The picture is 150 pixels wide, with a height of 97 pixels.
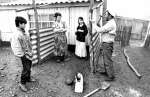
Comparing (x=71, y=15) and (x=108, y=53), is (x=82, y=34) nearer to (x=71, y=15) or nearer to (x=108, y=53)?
(x=71, y=15)

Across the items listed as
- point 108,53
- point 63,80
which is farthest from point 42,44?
point 108,53

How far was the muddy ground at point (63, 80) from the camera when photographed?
4.01 meters

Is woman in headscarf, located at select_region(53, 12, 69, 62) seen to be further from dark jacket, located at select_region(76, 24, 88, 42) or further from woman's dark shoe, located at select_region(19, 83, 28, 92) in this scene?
woman's dark shoe, located at select_region(19, 83, 28, 92)

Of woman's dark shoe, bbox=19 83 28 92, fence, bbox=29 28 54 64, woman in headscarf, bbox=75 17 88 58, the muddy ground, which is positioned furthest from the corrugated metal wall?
woman's dark shoe, bbox=19 83 28 92

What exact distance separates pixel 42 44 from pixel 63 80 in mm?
2066

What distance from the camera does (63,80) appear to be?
4.66 metres

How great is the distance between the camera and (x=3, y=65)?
19.2 feet

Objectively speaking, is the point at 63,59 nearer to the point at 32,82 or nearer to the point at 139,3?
the point at 32,82

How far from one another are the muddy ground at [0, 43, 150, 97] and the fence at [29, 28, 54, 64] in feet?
1.19

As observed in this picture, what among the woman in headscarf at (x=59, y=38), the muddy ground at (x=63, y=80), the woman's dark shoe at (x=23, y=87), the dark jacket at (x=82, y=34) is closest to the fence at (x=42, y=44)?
the muddy ground at (x=63, y=80)

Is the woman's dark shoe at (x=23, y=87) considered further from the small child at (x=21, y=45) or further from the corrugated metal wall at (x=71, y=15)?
the corrugated metal wall at (x=71, y=15)

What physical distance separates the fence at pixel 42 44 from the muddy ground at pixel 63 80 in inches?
14.3

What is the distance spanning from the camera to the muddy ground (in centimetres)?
401

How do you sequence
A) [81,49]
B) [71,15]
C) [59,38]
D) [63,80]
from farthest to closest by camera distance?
[71,15], [81,49], [59,38], [63,80]
